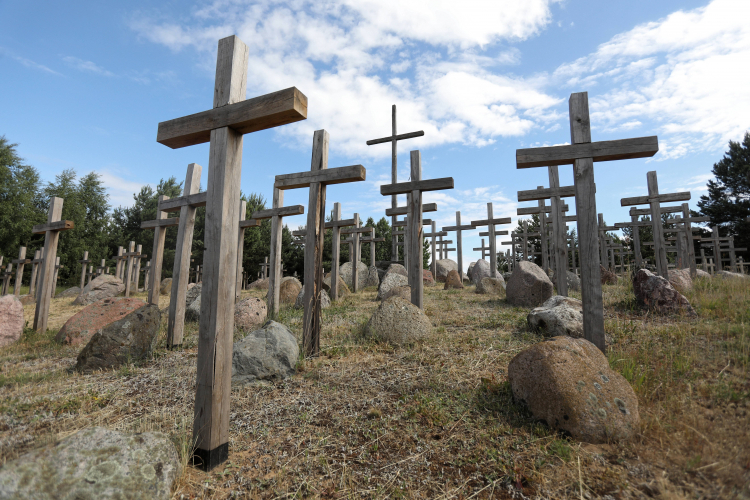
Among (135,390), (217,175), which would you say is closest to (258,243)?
(135,390)

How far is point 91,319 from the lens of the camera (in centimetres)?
816

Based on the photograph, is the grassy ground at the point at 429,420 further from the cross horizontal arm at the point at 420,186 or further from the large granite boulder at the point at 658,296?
the cross horizontal arm at the point at 420,186

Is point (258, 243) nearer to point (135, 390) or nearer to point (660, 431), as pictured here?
point (135, 390)

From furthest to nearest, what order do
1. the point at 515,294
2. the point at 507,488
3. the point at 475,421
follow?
the point at 515,294
the point at 475,421
the point at 507,488

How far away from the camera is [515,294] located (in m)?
10.7

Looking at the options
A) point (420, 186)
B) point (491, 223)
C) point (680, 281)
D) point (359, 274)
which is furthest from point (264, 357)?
point (359, 274)

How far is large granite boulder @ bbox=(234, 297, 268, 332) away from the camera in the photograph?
8002mm

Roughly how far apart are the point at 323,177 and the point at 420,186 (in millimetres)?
2070

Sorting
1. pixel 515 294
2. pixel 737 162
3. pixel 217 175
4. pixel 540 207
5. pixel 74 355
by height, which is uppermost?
pixel 737 162

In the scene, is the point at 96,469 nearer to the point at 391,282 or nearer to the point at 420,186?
the point at 420,186

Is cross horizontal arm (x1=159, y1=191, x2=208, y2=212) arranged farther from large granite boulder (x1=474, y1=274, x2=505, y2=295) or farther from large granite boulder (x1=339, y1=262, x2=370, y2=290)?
large granite boulder (x1=339, y1=262, x2=370, y2=290)

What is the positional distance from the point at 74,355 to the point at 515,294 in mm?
10838

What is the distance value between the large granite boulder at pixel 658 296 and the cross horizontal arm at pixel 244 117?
315 inches

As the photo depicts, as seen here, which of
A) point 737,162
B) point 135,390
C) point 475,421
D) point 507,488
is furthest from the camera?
point 737,162
